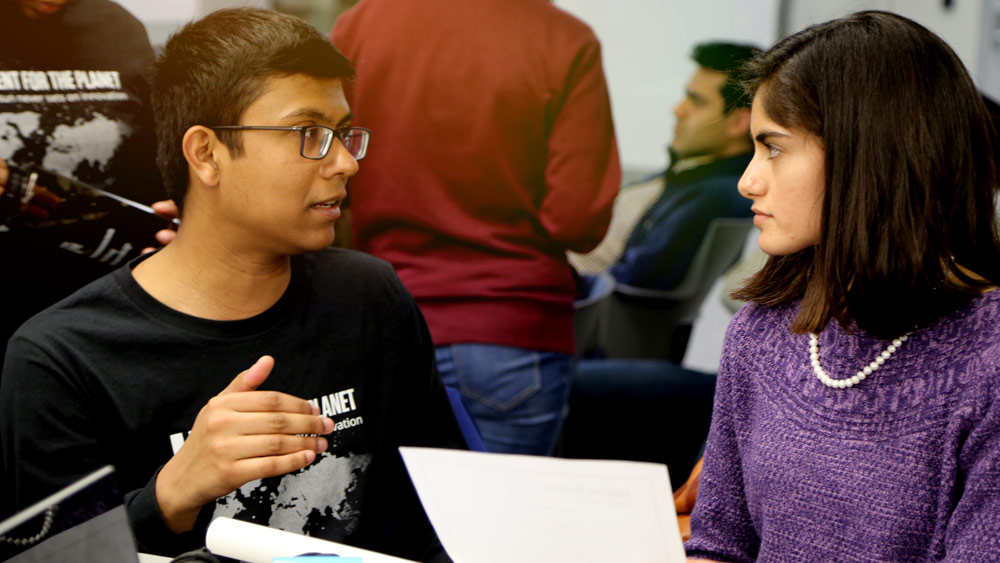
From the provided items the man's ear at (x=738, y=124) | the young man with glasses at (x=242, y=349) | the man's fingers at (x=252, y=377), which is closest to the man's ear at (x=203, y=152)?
the young man with glasses at (x=242, y=349)

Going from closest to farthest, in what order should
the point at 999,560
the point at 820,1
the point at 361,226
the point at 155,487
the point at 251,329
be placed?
the point at 999,560, the point at 155,487, the point at 251,329, the point at 361,226, the point at 820,1

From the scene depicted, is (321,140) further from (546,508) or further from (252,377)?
(546,508)

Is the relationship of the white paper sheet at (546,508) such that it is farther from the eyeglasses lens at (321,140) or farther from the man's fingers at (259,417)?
the eyeglasses lens at (321,140)

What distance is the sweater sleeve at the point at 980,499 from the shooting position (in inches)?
36.8

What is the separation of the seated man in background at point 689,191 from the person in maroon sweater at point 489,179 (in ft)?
1.95

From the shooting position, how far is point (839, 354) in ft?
3.67

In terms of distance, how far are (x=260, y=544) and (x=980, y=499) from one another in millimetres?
751

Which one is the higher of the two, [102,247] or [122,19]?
[122,19]

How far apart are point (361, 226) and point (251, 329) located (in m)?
0.35

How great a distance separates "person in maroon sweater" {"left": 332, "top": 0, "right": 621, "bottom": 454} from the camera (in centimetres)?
154

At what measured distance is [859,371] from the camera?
3.58ft

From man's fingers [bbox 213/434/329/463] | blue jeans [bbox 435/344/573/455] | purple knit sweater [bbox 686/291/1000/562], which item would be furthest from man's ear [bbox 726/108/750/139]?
man's fingers [bbox 213/434/329/463]

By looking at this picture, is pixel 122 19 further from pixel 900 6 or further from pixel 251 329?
pixel 900 6

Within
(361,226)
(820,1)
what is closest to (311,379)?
(361,226)
